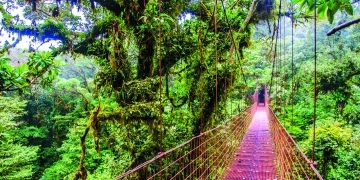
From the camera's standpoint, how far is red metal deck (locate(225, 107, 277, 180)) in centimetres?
349

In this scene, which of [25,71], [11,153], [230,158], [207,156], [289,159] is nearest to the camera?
[25,71]

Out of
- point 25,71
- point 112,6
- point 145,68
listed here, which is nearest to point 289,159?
point 25,71

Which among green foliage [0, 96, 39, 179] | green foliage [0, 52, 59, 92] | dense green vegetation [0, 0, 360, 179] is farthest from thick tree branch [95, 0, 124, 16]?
green foliage [0, 96, 39, 179]

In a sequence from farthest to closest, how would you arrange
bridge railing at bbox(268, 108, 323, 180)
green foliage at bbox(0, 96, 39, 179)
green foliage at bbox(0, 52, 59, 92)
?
green foliage at bbox(0, 96, 39, 179)
green foliage at bbox(0, 52, 59, 92)
bridge railing at bbox(268, 108, 323, 180)

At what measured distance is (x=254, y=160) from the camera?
4.20 metres

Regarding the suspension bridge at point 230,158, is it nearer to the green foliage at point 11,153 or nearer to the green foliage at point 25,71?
the green foliage at point 25,71

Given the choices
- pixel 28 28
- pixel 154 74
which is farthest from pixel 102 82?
pixel 28 28

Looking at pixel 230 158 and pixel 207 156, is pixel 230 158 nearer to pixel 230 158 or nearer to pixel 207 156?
pixel 230 158

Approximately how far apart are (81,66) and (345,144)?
1498 centimetres

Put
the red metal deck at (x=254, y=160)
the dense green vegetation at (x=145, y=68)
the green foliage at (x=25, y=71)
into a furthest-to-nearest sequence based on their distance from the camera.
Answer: the dense green vegetation at (x=145, y=68) → the red metal deck at (x=254, y=160) → the green foliage at (x=25, y=71)

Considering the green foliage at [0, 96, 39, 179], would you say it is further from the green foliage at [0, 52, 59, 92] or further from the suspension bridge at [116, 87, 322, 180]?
the green foliage at [0, 52, 59, 92]

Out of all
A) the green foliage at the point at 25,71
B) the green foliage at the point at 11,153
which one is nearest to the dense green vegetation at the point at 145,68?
the green foliage at the point at 25,71

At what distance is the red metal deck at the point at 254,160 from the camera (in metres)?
3.49

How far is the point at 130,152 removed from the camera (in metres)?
4.33
